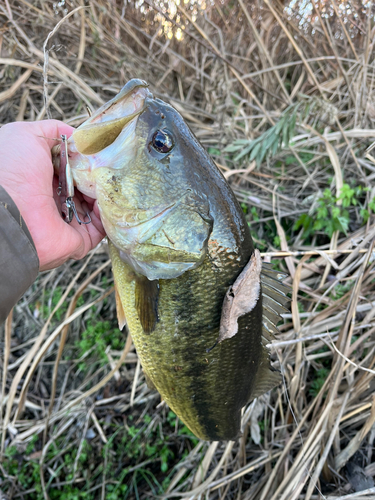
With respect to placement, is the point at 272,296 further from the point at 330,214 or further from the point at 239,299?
the point at 330,214

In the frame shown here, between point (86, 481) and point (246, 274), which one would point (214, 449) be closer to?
point (86, 481)

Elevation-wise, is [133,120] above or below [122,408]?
above

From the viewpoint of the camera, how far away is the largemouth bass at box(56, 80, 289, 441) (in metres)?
1.20

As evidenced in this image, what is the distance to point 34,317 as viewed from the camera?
9.46ft

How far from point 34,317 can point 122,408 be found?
1.17 meters

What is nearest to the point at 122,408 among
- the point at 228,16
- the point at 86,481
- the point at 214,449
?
the point at 86,481

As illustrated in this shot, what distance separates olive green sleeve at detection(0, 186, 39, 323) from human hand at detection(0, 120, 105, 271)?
0.21ft

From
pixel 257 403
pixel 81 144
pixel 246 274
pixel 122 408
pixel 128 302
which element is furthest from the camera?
pixel 122 408

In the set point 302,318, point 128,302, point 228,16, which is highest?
point 228,16

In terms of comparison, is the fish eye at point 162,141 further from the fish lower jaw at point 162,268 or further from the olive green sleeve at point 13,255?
the olive green sleeve at point 13,255

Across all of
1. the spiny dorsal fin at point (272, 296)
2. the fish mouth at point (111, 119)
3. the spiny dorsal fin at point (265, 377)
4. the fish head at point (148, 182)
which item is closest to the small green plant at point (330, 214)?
the spiny dorsal fin at point (272, 296)

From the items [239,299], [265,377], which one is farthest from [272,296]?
[265,377]

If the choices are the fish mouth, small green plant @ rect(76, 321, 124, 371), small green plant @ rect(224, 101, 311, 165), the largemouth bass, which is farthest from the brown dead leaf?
small green plant @ rect(76, 321, 124, 371)

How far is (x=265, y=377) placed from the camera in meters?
1.62
